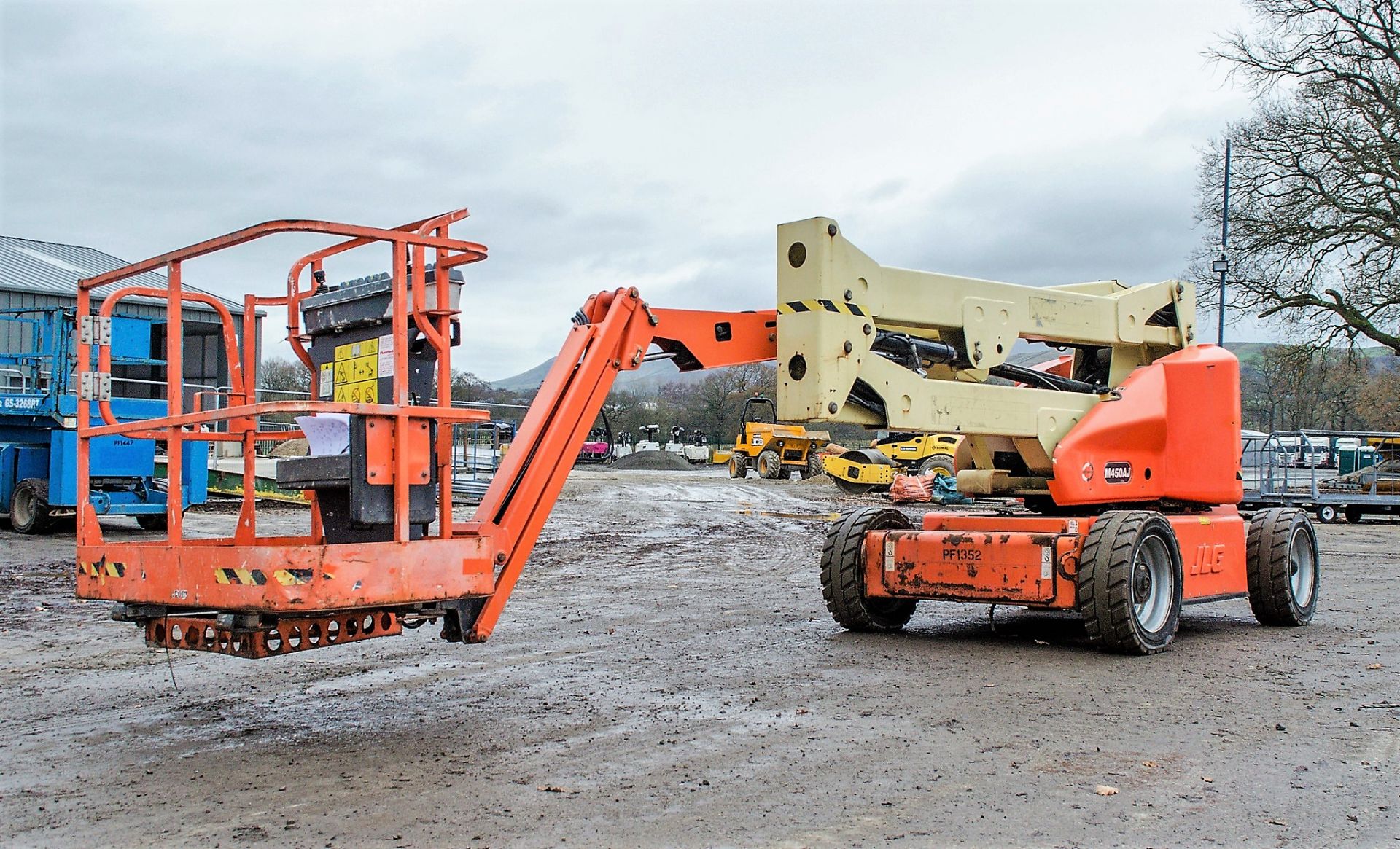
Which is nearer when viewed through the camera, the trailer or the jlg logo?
the jlg logo

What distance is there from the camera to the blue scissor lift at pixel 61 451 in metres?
16.2

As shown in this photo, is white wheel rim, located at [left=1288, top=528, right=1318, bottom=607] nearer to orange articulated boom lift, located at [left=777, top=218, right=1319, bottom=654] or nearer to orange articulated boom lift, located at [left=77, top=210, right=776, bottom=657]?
orange articulated boom lift, located at [left=777, top=218, right=1319, bottom=654]

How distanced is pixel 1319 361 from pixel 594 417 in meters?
29.9

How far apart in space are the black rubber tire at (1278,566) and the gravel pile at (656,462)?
154ft

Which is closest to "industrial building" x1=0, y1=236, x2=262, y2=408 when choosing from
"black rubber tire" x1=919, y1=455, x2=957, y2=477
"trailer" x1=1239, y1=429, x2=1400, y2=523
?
"black rubber tire" x1=919, y1=455, x2=957, y2=477

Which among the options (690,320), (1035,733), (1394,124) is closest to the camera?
(1035,733)

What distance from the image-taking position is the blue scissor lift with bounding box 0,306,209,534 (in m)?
16.2

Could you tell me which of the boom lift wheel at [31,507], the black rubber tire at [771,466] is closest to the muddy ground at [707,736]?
the boom lift wheel at [31,507]

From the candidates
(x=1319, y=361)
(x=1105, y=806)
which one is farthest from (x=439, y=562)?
(x=1319, y=361)

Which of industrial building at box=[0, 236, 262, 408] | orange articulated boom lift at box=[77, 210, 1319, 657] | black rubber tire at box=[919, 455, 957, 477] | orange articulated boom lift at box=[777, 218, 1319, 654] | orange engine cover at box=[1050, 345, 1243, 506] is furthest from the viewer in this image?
black rubber tire at box=[919, 455, 957, 477]

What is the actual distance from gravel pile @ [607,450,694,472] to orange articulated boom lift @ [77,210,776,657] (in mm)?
50591

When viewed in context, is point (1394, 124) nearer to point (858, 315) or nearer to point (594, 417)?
Result: point (858, 315)

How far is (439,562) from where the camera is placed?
5445 mm

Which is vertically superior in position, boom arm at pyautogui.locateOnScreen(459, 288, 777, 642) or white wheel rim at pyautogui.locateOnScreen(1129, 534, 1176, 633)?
boom arm at pyautogui.locateOnScreen(459, 288, 777, 642)
